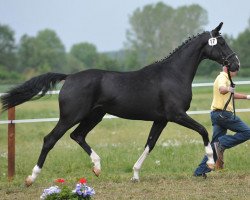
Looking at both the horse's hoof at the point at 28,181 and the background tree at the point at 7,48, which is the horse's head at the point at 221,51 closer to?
the horse's hoof at the point at 28,181

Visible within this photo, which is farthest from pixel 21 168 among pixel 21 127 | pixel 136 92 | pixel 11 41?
pixel 11 41

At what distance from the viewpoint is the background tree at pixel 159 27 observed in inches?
3307

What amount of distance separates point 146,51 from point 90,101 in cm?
7812

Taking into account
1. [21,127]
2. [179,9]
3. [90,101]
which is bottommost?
[21,127]

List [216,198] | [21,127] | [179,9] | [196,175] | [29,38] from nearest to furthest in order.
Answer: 1. [216,198]
2. [196,175]
3. [21,127]
4. [29,38]
5. [179,9]

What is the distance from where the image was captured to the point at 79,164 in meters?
10.5

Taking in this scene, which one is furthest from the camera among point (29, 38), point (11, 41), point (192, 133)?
point (29, 38)

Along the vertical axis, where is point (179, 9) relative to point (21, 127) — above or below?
above

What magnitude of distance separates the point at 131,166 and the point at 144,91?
247 cm

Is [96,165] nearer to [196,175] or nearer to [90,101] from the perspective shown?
[90,101]

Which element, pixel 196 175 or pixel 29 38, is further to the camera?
pixel 29 38

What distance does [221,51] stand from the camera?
841cm

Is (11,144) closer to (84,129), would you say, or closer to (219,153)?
(84,129)

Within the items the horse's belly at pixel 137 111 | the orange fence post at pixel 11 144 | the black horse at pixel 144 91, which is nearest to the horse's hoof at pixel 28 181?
the black horse at pixel 144 91
